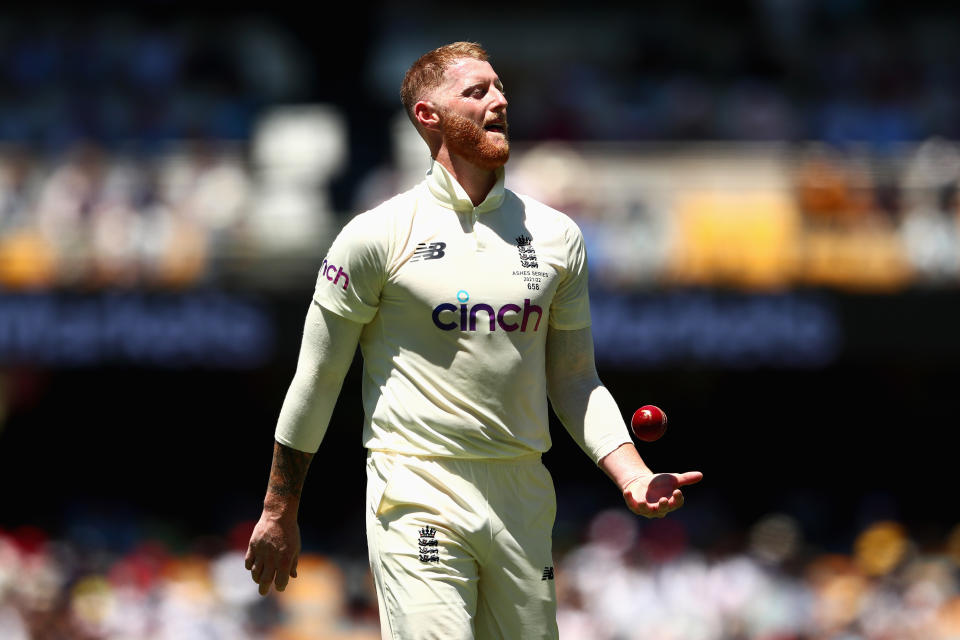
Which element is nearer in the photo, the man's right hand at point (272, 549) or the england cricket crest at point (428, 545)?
the england cricket crest at point (428, 545)

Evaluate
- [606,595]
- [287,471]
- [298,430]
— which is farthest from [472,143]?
[606,595]

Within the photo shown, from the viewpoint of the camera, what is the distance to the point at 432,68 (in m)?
4.22

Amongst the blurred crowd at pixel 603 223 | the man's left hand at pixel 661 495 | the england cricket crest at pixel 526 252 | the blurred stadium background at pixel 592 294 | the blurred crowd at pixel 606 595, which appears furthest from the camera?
the blurred crowd at pixel 603 223

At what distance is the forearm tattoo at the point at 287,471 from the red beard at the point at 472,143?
2.96ft

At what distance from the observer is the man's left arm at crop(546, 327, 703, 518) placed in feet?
13.8

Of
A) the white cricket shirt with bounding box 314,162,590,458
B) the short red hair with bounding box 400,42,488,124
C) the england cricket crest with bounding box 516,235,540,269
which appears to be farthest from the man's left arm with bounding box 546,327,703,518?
the short red hair with bounding box 400,42,488,124

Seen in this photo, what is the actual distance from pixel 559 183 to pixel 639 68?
406 cm

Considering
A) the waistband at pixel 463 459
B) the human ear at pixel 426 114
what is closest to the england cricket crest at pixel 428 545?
the waistband at pixel 463 459

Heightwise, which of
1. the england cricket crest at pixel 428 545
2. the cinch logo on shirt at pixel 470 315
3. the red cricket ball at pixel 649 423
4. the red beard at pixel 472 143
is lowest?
the england cricket crest at pixel 428 545

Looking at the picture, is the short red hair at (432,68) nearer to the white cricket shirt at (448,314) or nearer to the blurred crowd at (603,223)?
the white cricket shirt at (448,314)

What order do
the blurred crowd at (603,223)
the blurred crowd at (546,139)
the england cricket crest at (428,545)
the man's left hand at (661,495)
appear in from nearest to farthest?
the man's left hand at (661,495) < the england cricket crest at (428,545) < the blurred crowd at (603,223) < the blurred crowd at (546,139)

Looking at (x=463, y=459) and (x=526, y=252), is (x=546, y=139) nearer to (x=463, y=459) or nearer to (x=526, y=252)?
(x=526, y=252)

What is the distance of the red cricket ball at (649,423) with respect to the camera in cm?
399

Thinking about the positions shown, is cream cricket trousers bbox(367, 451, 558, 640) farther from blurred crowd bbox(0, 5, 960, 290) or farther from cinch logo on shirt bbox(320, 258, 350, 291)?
blurred crowd bbox(0, 5, 960, 290)
